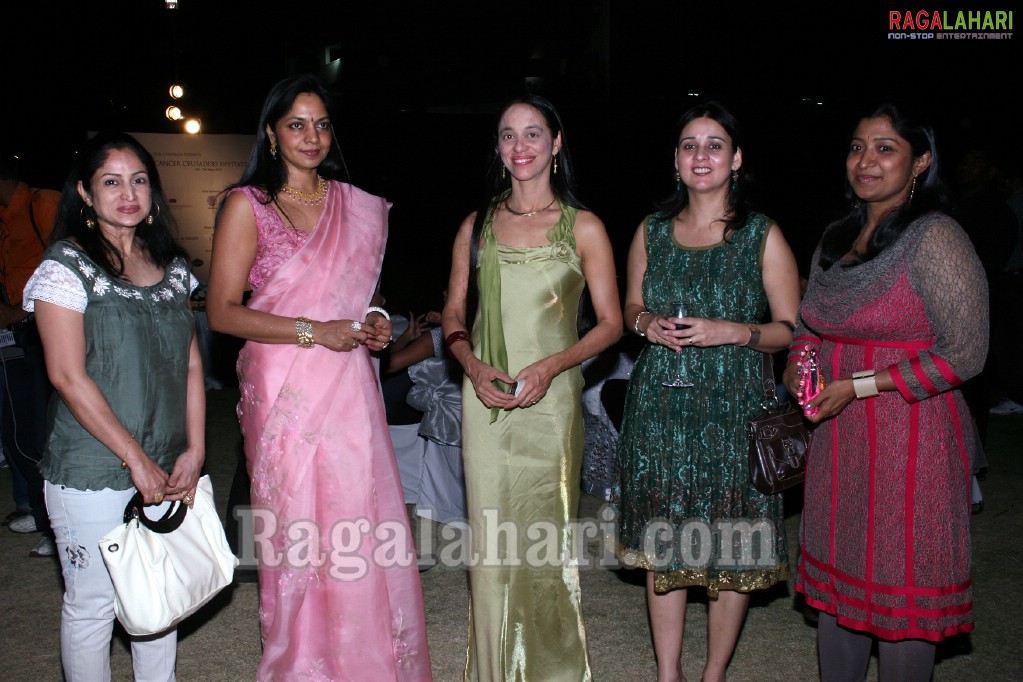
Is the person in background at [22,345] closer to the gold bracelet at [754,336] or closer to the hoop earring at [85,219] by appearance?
the hoop earring at [85,219]

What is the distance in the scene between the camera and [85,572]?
7.15 ft

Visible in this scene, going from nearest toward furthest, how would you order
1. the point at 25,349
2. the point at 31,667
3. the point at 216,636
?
the point at 31,667 → the point at 216,636 → the point at 25,349

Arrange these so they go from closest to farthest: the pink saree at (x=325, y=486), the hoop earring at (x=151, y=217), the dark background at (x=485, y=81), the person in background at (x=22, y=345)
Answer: the hoop earring at (x=151, y=217) → the pink saree at (x=325, y=486) → the person in background at (x=22, y=345) → the dark background at (x=485, y=81)

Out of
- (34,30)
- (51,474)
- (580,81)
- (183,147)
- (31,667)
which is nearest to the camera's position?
(51,474)

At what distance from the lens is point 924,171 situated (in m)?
2.26

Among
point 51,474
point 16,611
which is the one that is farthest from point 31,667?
point 51,474

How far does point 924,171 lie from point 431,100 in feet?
35.6

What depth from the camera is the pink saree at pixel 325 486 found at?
Result: 2523 mm

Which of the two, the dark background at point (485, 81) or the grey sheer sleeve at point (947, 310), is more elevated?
the dark background at point (485, 81)

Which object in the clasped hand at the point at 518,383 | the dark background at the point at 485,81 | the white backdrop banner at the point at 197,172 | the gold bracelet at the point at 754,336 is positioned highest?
the dark background at the point at 485,81

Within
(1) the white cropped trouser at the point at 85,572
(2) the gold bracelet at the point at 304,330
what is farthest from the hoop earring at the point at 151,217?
(1) the white cropped trouser at the point at 85,572

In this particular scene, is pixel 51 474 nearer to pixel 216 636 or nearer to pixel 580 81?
pixel 216 636

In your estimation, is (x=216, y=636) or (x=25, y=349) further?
(x=25, y=349)

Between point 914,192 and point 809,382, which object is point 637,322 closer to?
point 809,382
